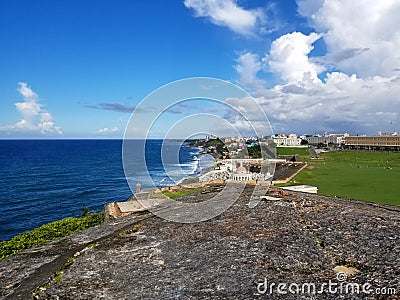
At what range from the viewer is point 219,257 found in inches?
223

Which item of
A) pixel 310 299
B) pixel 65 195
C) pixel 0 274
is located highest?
pixel 310 299

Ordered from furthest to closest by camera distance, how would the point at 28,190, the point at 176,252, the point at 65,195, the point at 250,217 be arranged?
the point at 28,190, the point at 65,195, the point at 250,217, the point at 176,252

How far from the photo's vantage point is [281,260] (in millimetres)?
5355

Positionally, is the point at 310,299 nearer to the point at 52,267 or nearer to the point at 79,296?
the point at 79,296

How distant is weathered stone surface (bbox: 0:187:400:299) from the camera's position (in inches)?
182

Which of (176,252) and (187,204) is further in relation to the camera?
(187,204)

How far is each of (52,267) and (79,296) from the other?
5.06 feet

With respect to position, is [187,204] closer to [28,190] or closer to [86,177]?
[28,190]

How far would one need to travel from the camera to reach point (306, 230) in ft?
22.7

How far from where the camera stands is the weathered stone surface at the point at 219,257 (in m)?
4.62

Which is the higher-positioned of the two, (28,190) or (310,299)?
(310,299)

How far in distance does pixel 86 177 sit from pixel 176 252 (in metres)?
57.3

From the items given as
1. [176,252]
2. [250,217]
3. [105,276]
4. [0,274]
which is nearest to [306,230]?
[250,217]

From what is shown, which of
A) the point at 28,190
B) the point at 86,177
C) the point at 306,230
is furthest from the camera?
the point at 86,177
